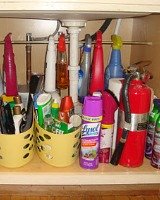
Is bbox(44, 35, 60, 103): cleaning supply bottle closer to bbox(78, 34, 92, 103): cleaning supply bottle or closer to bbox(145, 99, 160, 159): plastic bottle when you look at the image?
bbox(78, 34, 92, 103): cleaning supply bottle

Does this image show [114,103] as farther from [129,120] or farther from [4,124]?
[4,124]

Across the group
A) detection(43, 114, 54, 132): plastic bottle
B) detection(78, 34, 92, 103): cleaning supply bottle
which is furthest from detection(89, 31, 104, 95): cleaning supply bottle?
detection(43, 114, 54, 132): plastic bottle

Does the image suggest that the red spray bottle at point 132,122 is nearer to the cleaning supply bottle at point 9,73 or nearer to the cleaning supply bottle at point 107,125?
the cleaning supply bottle at point 107,125

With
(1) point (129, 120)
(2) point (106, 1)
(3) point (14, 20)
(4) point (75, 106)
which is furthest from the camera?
(3) point (14, 20)

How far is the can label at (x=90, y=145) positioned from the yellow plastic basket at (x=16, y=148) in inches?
5.4

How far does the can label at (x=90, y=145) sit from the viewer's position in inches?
25.9

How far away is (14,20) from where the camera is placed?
996 millimetres

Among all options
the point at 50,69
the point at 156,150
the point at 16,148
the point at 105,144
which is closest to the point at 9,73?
the point at 50,69

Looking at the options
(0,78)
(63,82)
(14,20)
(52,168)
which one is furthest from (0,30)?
(52,168)

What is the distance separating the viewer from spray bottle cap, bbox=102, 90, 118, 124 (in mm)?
668

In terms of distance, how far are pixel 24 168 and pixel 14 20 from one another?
570mm

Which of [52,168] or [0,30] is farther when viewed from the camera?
[0,30]

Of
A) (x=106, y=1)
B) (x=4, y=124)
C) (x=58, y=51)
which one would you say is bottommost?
(x=4, y=124)

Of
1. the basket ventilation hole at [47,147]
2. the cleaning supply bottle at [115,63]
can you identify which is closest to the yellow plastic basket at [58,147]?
the basket ventilation hole at [47,147]
